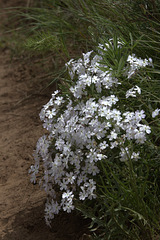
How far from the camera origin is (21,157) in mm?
3275

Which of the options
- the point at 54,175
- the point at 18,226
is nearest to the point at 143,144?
the point at 54,175

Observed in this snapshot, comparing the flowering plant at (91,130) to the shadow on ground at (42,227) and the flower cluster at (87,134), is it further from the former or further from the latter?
the shadow on ground at (42,227)

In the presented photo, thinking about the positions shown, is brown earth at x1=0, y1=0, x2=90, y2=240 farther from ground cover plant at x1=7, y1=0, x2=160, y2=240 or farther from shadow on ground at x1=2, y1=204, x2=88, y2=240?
ground cover plant at x1=7, y1=0, x2=160, y2=240

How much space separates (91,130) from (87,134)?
5 centimetres

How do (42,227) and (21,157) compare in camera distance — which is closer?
(42,227)

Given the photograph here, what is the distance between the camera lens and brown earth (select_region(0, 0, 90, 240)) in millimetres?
2551

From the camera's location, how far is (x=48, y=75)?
435 centimetres

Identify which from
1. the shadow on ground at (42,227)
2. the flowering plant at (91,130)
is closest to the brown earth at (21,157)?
the shadow on ground at (42,227)

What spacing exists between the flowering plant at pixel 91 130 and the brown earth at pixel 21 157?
0.22 metres

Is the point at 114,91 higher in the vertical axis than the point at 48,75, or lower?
higher

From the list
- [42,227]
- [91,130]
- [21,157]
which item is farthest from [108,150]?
[21,157]

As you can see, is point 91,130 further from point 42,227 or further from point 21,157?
point 21,157

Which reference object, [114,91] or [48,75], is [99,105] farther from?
[48,75]

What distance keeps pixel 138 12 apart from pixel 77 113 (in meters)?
1.07
